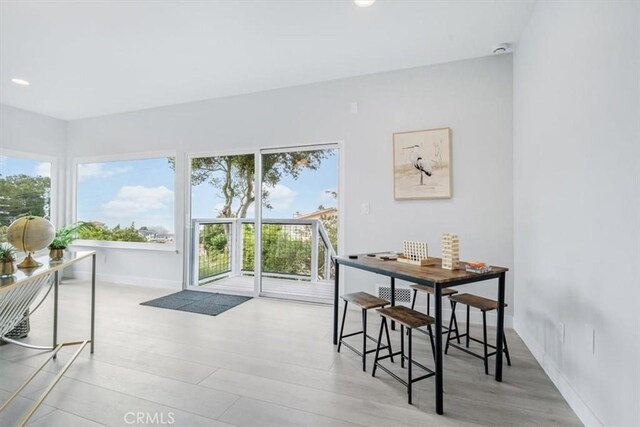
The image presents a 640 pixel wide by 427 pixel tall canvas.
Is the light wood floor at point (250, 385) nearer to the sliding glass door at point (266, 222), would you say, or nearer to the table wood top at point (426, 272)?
the table wood top at point (426, 272)

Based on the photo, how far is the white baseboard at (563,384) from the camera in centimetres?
169

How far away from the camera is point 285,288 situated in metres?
4.36

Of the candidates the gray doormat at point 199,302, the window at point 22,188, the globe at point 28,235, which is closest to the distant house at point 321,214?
the gray doormat at point 199,302

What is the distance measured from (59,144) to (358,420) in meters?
6.40

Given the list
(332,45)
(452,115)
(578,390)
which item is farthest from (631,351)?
(332,45)

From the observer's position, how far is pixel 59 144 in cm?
548

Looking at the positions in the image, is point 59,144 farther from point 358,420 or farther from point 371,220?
point 358,420

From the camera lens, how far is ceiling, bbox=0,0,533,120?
8.45 ft

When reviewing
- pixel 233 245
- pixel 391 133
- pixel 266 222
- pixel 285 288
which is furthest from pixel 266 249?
pixel 391 133

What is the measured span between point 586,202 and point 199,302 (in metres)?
3.97

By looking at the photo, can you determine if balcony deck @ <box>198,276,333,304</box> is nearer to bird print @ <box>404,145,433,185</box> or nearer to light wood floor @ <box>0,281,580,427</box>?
light wood floor @ <box>0,281,580,427</box>

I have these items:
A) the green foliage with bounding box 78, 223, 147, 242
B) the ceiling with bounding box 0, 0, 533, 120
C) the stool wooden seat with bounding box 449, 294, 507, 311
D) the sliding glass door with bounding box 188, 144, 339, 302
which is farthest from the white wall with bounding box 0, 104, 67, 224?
the stool wooden seat with bounding box 449, 294, 507, 311

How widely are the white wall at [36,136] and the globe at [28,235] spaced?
4.07 m

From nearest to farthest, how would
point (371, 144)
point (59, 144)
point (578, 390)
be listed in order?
1. point (578, 390)
2. point (371, 144)
3. point (59, 144)
